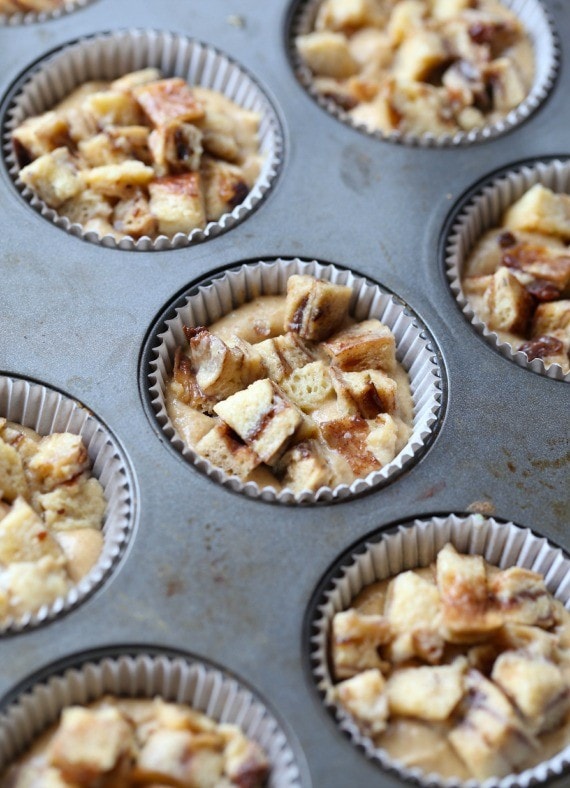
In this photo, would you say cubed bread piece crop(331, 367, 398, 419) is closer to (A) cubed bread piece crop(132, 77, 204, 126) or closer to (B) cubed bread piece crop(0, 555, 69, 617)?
(B) cubed bread piece crop(0, 555, 69, 617)

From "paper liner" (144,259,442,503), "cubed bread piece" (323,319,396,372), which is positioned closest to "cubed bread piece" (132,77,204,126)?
"paper liner" (144,259,442,503)

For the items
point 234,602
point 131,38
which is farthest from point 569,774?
point 131,38

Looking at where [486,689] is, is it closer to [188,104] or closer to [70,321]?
[70,321]

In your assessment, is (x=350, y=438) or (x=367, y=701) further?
(x=350, y=438)

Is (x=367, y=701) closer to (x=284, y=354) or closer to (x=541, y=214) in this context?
(x=284, y=354)

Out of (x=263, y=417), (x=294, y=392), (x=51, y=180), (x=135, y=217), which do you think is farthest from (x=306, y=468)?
(x=51, y=180)
